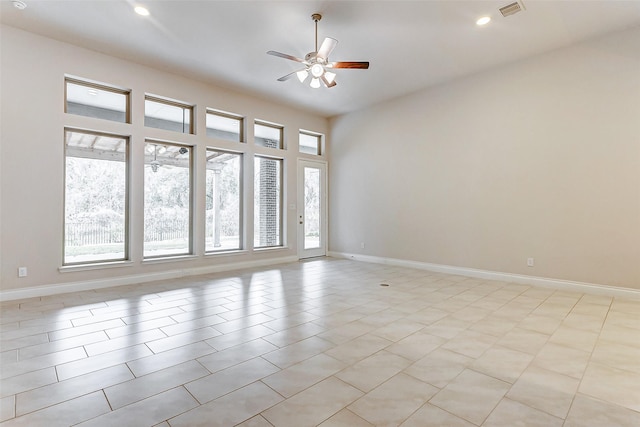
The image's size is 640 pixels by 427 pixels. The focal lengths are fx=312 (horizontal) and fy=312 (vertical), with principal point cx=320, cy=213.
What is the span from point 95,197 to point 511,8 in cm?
607

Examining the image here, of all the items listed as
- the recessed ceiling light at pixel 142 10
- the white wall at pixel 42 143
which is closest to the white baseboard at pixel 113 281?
the white wall at pixel 42 143

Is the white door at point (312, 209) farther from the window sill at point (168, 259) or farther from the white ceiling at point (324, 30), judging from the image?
the white ceiling at point (324, 30)

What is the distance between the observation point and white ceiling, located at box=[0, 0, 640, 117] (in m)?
3.54

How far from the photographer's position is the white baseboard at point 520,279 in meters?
4.09

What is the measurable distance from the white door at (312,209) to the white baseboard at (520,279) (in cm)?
142

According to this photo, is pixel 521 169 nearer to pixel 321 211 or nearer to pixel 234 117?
pixel 321 211

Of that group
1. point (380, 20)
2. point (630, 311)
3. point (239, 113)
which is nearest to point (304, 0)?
point (380, 20)

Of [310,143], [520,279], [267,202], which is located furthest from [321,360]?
[310,143]

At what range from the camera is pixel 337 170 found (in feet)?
25.1

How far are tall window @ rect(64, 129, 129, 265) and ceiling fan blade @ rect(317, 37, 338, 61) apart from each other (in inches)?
136

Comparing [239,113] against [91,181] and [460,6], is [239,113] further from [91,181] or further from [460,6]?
[460,6]

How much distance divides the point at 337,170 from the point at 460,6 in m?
4.47

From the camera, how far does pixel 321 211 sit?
773cm

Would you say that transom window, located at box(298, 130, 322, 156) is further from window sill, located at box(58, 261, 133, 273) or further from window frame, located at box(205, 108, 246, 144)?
window sill, located at box(58, 261, 133, 273)
